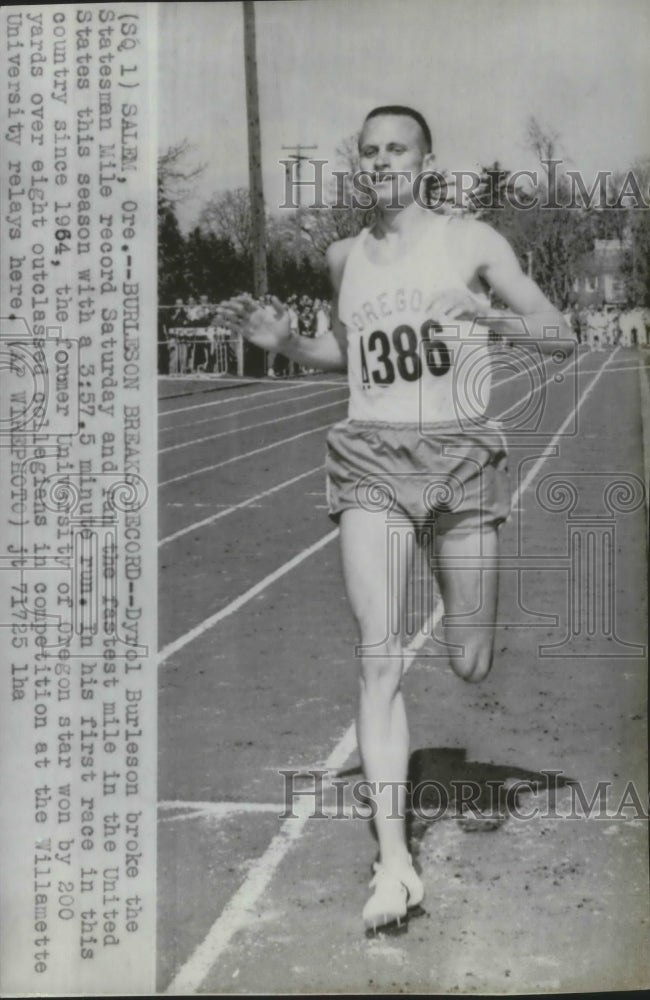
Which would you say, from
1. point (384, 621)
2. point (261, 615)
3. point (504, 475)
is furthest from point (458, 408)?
point (261, 615)

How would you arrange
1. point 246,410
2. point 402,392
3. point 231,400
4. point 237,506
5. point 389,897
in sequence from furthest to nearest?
point 237,506 → point 246,410 → point 231,400 → point 389,897 → point 402,392

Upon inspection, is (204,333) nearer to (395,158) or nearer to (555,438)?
(395,158)

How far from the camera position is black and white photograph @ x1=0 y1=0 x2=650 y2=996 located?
133 inches

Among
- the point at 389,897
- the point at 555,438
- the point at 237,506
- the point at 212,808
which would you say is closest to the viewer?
the point at 389,897

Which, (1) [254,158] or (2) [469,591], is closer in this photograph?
(2) [469,591]

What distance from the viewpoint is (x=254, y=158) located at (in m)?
3.57

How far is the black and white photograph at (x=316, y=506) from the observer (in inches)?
133

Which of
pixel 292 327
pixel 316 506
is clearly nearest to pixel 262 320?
pixel 292 327

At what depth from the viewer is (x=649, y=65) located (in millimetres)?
3561

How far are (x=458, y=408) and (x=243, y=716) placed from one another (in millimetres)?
1129

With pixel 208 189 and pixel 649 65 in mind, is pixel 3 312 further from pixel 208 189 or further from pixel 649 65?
pixel 649 65

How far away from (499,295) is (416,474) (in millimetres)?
497

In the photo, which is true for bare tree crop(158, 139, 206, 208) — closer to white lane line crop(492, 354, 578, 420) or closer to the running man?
the running man

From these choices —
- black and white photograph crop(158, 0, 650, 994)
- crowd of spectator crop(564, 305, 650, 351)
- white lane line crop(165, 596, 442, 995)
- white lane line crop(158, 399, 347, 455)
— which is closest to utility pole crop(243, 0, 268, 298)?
black and white photograph crop(158, 0, 650, 994)
